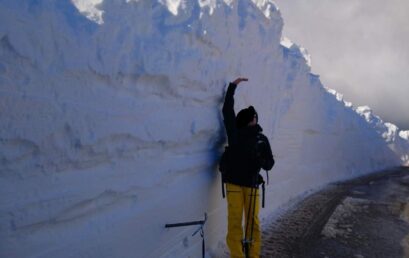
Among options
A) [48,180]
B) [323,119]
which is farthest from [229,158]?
[323,119]

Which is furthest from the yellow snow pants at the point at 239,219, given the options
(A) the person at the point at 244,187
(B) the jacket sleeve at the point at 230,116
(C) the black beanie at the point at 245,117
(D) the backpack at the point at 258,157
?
Answer: (C) the black beanie at the point at 245,117

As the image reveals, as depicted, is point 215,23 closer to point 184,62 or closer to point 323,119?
point 184,62

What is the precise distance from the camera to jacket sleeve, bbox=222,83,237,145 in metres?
4.36

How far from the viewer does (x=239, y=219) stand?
4.18 meters

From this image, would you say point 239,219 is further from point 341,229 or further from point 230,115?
point 341,229

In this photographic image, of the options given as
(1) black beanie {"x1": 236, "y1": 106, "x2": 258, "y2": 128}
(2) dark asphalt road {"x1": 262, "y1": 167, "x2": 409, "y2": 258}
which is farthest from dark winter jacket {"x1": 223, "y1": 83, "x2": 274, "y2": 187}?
(2) dark asphalt road {"x1": 262, "y1": 167, "x2": 409, "y2": 258}

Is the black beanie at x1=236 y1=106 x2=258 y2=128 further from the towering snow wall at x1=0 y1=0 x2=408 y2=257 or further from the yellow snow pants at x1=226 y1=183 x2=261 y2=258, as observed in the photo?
the yellow snow pants at x1=226 y1=183 x2=261 y2=258

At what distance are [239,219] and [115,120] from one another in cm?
184

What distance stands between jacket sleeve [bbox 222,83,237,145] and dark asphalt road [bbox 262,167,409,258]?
1.49m

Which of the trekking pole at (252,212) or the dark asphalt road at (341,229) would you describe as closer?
the trekking pole at (252,212)

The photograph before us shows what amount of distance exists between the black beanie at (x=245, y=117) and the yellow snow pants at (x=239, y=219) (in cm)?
66

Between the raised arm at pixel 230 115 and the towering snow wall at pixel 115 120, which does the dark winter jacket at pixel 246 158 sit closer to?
the raised arm at pixel 230 115

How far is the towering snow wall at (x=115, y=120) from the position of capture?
2299 millimetres

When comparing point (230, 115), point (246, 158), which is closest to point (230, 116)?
point (230, 115)
